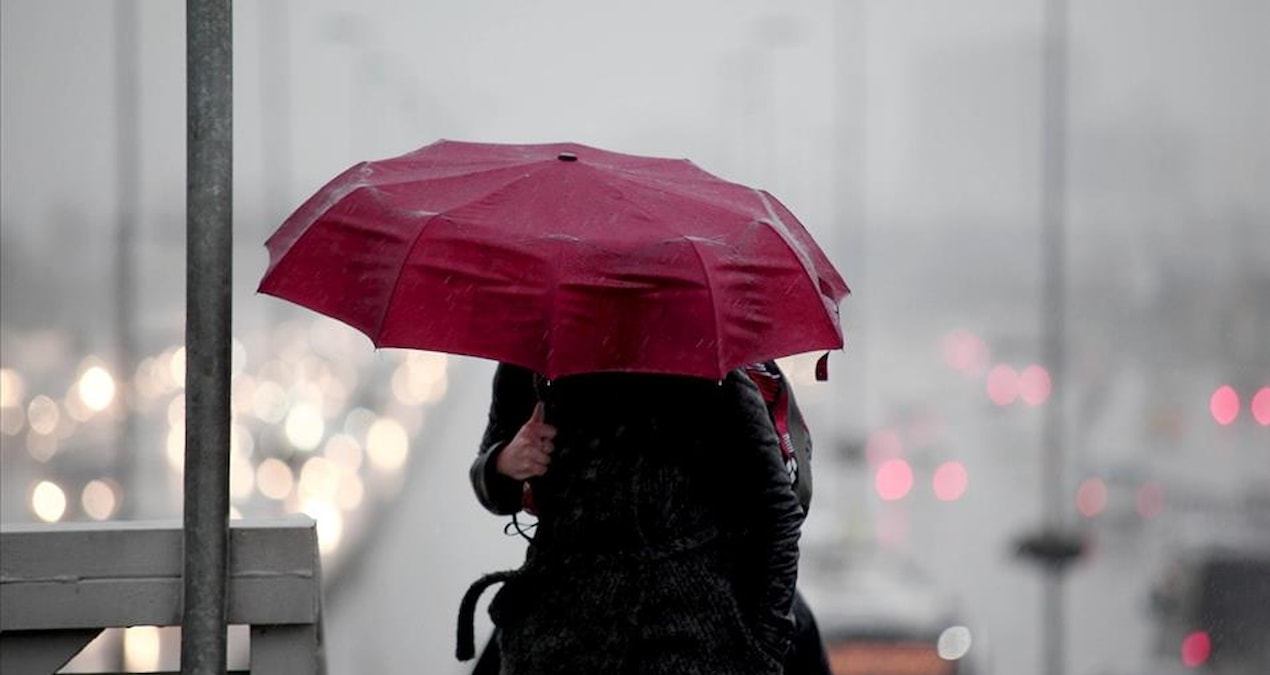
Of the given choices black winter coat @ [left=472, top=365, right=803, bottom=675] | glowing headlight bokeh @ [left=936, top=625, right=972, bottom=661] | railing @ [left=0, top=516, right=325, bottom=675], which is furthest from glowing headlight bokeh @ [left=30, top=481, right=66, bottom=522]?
black winter coat @ [left=472, top=365, right=803, bottom=675]

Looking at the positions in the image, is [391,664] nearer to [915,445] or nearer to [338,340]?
[915,445]

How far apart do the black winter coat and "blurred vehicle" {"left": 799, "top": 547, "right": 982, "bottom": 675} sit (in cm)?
1111

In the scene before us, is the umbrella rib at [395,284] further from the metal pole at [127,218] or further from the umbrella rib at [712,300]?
the metal pole at [127,218]

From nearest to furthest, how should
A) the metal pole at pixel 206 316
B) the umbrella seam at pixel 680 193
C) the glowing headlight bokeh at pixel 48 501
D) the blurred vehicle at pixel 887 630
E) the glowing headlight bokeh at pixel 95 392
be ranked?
the metal pole at pixel 206 316 < the umbrella seam at pixel 680 193 < the blurred vehicle at pixel 887 630 < the glowing headlight bokeh at pixel 48 501 < the glowing headlight bokeh at pixel 95 392

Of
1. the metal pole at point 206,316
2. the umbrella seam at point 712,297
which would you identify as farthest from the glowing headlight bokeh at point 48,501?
the umbrella seam at point 712,297

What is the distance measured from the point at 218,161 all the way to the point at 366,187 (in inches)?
11.4

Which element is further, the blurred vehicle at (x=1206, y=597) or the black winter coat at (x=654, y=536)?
the blurred vehicle at (x=1206, y=597)

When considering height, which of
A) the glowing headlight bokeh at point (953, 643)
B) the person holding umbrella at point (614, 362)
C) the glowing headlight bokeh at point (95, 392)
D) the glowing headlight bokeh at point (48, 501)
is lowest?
the glowing headlight bokeh at point (48, 501)

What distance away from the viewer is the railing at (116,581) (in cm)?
369

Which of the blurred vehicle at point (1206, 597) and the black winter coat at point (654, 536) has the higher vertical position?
the black winter coat at point (654, 536)

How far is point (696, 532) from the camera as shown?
3484 millimetres

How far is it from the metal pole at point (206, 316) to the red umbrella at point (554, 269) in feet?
0.47

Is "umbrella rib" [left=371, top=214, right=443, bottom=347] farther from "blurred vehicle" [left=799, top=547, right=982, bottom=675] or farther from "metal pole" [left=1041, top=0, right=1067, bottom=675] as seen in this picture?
"metal pole" [left=1041, top=0, right=1067, bottom=675]

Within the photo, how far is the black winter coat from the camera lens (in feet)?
11.2
